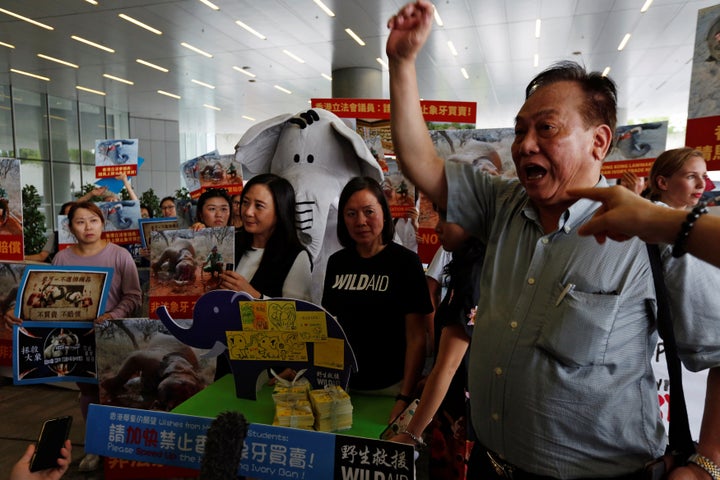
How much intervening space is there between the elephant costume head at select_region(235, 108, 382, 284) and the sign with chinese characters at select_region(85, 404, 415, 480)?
124cm

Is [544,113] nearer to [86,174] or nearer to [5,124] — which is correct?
[5,124]

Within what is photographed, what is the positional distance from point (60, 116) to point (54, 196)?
2.10 meters

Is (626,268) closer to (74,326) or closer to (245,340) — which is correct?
(245,340)

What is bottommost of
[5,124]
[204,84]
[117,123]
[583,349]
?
[583,349]

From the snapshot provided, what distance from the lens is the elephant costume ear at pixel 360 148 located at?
271 centimetres

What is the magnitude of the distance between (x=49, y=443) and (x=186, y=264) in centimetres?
114

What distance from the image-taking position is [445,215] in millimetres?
1255

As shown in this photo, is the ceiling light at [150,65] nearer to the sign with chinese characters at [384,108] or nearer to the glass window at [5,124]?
the glass window at [5,124]

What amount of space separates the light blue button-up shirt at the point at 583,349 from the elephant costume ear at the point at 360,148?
1.68 metres

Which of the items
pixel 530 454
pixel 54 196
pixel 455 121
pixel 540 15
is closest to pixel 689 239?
pixel 530 454

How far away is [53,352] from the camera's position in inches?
104

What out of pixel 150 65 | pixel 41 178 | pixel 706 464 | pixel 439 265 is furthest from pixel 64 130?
pixel 706 464

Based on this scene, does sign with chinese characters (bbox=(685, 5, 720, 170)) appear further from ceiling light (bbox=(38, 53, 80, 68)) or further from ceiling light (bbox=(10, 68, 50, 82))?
ceiling light (bbox=(10, 68, 50, 82))

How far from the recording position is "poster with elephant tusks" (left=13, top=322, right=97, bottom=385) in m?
2.60
